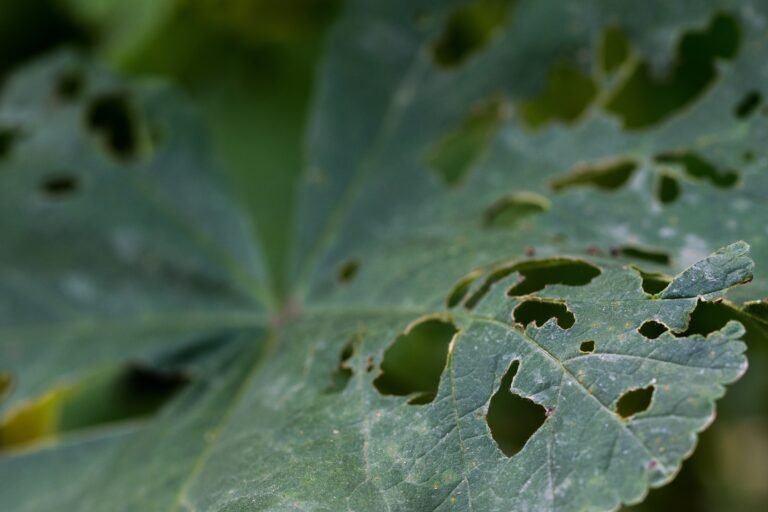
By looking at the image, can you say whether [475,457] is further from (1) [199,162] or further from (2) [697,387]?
(1) [199,162]

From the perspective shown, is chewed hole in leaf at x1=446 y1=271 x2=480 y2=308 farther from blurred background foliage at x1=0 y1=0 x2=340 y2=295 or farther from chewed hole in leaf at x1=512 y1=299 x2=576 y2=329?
blurred background foliage at x1=0 y1=0 x2=340 y2=295

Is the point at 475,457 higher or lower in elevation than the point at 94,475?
lower

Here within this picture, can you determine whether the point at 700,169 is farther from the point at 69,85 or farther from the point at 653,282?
the point at 69,85

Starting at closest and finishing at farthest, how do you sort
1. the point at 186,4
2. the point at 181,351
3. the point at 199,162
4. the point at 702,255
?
the point at 702,255
the point at 181,351
the point at 199,162
the point at 186,4

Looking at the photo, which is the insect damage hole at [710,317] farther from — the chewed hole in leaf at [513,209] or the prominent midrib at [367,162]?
the prominent midrib at [367,162]

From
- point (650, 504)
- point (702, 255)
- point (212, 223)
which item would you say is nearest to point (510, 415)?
point (650, 504)

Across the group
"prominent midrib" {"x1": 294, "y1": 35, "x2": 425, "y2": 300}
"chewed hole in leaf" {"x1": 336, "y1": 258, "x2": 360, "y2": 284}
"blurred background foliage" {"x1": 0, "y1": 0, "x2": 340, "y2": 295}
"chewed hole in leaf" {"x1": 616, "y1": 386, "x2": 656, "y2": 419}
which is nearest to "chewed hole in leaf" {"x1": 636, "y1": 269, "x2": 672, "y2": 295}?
"chewed hole in leaf" {"x1": 616, "y1": 386, "x2": 656, "y2": 419}
